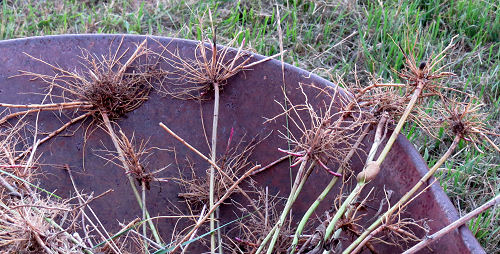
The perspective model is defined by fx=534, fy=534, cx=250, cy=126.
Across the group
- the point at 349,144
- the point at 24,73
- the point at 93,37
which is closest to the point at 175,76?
the point at 93,37

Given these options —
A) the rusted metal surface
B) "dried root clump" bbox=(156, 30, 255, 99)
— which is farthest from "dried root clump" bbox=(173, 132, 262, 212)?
"dried root clump" bbox=(156, 30, 255, 99)

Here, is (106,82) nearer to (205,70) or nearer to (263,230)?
(205,70)

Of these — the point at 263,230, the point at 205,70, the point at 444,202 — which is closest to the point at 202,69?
the point at 205,70

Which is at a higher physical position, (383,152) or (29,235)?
(383,152)

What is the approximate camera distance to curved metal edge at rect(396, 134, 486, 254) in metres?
0.84

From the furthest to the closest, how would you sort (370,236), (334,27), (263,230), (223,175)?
(334,27) → (223,175) → (263,230) → (370,236)

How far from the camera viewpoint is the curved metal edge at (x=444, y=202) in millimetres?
841

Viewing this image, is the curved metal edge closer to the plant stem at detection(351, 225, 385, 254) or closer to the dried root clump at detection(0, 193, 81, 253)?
the plant stem at detection(351, 225, 385, 254)

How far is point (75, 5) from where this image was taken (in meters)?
2.47

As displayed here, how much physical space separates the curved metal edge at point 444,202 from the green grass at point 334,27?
33.2 inches

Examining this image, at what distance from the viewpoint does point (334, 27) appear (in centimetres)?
230

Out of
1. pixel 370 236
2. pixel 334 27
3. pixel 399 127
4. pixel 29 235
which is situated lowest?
pixel 334 27

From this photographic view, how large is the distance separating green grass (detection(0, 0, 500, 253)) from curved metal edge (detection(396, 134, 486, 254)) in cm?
84

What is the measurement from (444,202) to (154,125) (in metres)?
0.77
